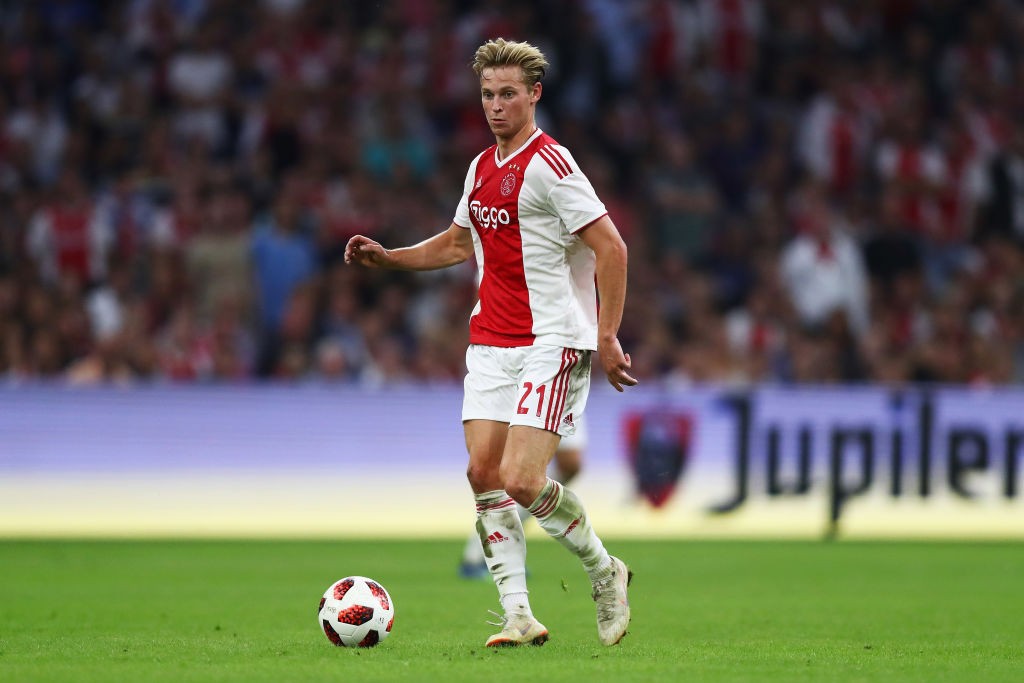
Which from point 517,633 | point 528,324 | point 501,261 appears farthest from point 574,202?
point 517,633

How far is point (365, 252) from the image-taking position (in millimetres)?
7387

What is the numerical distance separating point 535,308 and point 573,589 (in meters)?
3.98

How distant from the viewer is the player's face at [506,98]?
6.89 metres

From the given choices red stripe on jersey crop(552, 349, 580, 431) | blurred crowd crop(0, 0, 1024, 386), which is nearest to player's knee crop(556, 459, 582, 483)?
blurred crowd crop(0, 0, 1024, 386)

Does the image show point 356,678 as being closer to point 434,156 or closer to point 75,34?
point 434,156

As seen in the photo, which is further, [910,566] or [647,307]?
[647,307]

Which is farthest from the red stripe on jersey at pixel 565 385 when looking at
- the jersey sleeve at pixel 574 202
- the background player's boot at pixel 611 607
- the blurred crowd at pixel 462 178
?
the blurred crowd at pixel 462 178

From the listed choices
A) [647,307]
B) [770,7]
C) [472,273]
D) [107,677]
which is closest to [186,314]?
[472,273]

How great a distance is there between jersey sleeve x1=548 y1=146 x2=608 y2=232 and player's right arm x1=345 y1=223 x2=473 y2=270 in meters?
0.70

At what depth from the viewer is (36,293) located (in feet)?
50.9

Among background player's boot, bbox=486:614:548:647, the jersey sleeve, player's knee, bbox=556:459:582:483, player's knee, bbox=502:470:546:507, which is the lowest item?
background player's boot, bbox=486:614:548:647

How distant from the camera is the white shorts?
6844 mm

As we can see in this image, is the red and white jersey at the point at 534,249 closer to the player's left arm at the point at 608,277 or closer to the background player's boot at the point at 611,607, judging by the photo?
the player's left arm at the point at 608,277

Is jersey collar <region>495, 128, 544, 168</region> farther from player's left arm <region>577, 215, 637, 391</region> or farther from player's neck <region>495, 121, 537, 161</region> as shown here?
player's left arm <region>577, 215, 637, 391</region>
